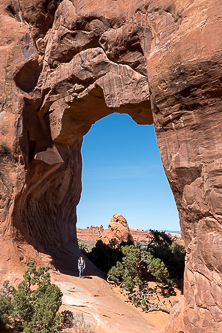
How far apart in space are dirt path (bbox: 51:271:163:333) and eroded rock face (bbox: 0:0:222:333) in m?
1.99

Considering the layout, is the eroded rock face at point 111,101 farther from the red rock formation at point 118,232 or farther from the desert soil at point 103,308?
the red rock formation at point 118,232

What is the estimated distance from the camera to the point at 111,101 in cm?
984

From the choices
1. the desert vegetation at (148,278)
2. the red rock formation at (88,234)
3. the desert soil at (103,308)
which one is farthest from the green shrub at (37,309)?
the red rock formation at (88,234)

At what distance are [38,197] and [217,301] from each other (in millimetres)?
10762

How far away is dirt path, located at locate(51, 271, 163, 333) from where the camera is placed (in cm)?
824

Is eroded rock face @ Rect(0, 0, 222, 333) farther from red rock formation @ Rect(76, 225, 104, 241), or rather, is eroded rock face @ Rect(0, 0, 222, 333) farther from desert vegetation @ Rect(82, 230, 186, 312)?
red rock formation @ Rect(76, 225, 104, 241)

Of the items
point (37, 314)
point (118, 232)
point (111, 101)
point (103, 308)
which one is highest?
point (111, 101)

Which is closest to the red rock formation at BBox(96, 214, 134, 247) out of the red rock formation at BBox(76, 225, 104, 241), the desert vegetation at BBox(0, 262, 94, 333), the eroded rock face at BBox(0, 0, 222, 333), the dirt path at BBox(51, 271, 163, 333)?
the eroded rock face at BBox(0, 0, 222, 333)

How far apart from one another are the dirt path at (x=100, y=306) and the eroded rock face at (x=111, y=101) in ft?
6.52

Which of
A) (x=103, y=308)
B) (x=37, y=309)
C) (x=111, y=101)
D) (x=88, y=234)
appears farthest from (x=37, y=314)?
(x=88, y=234)

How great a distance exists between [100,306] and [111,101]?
23.5ft

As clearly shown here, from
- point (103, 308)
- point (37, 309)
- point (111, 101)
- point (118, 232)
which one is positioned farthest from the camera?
point (118, 232)

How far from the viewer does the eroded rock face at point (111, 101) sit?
6066mm

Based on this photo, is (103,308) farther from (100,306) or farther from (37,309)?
(37,309)
